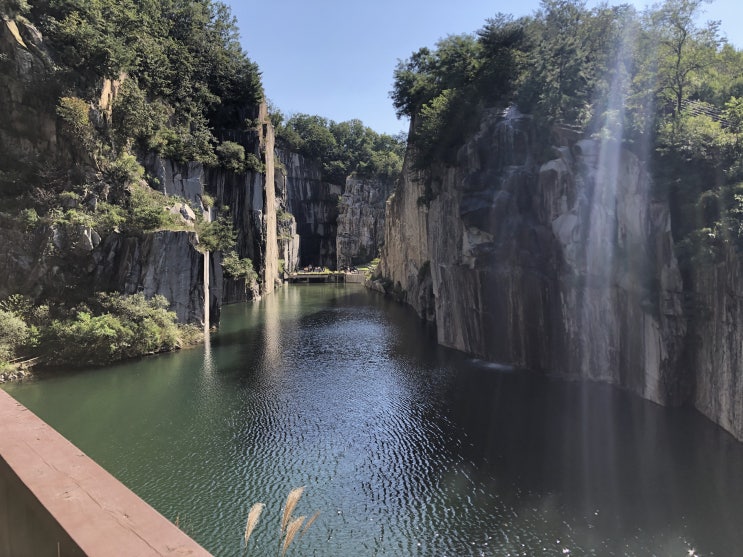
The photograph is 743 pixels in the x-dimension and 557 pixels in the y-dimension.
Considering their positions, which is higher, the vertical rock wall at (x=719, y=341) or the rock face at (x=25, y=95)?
the rock face at (x=25, y=95)

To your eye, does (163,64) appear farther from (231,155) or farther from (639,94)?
(639,94)

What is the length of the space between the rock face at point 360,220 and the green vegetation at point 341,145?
96.4 inches

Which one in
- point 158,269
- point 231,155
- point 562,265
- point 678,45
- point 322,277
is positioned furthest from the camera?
point 322,277

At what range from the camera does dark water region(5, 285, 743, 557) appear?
9820mm

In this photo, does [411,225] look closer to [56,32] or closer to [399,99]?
[399,99]

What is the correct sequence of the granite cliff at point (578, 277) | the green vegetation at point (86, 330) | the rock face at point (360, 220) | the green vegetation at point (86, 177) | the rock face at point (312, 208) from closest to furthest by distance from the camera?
the granite cliff at point (578, 277) → the green vegetation at point (86, 330) → the green vegetation at point (86, 177) → the rock face at point (360, 220) → the rock face at point (312, 208)

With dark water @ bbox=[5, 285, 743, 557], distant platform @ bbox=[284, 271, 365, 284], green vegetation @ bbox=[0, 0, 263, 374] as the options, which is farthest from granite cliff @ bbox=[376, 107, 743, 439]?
distant platform @ bbox=[284, 271, 365, 284]

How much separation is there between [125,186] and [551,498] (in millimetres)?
25151

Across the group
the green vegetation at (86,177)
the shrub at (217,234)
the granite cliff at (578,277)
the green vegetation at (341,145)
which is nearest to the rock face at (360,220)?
the green vegetation at (341,145)

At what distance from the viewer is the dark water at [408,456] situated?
32.2ft

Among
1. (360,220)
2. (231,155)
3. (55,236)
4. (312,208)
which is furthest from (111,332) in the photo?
(312,208)

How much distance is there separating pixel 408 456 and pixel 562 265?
1120cm

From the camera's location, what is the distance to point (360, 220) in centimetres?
7644

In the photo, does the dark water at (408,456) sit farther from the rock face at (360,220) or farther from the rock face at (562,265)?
the rock face at (360,220)
